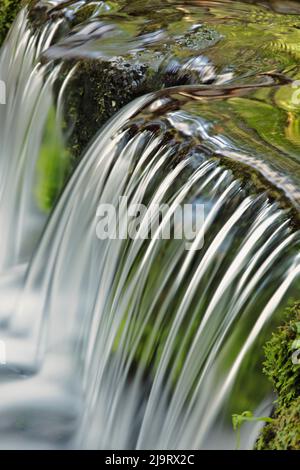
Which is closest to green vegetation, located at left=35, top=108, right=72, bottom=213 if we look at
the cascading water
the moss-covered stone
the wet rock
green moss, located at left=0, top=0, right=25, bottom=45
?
the wet rock

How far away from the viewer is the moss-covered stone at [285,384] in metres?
2.58

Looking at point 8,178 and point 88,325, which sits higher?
point 8,178

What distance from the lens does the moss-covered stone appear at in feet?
8.45

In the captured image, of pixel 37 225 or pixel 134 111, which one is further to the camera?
pixel 37 225

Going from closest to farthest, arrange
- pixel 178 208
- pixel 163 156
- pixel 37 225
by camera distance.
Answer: pixel 178 208 < pixel 163 156 < pixel 37 225

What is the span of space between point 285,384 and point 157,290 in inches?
34.7

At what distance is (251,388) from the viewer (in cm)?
282

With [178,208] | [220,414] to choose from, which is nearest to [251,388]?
[220,414]

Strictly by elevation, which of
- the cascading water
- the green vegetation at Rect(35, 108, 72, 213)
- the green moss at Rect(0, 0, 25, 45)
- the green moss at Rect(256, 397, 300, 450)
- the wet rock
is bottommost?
the green moss at Rect(256, 397, 300, 450)

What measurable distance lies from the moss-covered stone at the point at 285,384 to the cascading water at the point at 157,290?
0.07 metres

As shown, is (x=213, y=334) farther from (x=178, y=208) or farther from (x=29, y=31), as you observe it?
(x=29, y=31)

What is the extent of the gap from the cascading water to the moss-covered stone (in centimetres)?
7

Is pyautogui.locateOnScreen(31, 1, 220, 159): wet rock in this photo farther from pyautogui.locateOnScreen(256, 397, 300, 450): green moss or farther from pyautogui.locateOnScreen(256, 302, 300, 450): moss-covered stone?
pyautogui.locateOnScreen(256, 397, 300, 450): green moss
